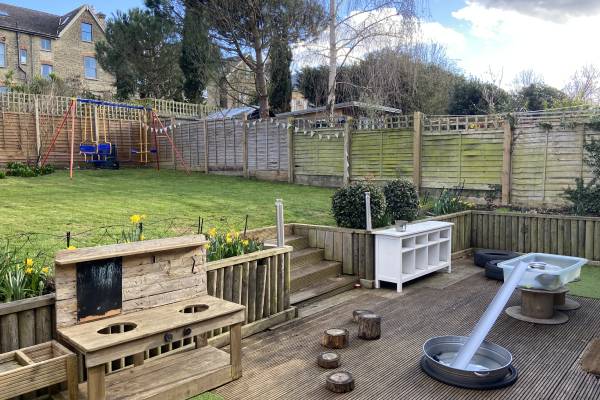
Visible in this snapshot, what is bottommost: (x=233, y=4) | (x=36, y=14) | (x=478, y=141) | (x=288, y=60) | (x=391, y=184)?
(x=391, y=184)

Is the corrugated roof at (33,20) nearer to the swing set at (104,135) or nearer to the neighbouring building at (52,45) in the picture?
the neighbouring building at (52,45)

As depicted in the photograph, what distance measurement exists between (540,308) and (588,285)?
176 cm

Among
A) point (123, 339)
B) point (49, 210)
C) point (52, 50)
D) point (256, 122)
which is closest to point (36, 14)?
point (52, 50)

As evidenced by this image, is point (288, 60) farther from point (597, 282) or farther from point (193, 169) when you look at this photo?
point (597, 282)

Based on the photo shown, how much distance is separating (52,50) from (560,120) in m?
28.3

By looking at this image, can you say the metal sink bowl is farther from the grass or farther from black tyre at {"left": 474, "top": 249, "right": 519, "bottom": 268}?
black tyre at {"left": 474, "top": 249, "right": 519, "bottom": 268}

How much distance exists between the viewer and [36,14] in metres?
29.3

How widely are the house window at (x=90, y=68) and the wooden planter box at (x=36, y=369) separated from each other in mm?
30298

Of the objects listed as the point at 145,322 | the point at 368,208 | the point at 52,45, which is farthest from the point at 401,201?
the point at 52,45

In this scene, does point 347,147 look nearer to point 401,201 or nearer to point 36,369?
point 401,201

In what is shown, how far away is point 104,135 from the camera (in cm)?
1476

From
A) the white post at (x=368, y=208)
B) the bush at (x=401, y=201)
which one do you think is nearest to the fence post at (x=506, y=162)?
the bush at (x=401, y=201)

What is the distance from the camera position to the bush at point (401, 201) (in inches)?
269

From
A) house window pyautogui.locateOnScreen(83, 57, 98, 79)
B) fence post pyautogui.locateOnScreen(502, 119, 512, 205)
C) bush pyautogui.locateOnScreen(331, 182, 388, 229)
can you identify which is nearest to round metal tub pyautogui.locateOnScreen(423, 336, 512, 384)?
bush pyautogui.locateOnScreen(331, 182, 388, 229)
